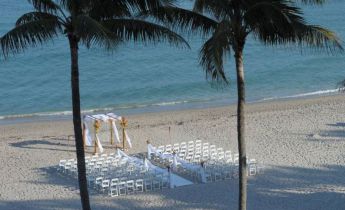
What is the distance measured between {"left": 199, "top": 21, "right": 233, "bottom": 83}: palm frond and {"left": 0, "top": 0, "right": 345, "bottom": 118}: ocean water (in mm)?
22825

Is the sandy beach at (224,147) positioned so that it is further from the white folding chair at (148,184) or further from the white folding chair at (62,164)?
the white folding chair at (148,184)

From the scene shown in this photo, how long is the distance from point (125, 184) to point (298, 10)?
812 cm

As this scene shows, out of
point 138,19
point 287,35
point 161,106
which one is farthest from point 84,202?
point 161,106

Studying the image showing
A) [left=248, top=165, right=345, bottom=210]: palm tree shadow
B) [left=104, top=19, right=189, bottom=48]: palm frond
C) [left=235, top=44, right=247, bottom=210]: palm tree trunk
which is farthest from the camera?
[left=248, top=165, right=345, bottom=210]: palm tree shadow

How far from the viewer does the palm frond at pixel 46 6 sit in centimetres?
1204

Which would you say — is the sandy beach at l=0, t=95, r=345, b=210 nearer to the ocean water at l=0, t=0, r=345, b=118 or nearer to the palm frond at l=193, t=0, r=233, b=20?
the ocean water at l=0, t=0, r=345, b=118

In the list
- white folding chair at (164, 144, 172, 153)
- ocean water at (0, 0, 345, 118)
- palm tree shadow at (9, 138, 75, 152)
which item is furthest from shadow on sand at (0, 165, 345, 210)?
ocean water at (0, 0, 345, 118)

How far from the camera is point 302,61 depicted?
46.6 metres

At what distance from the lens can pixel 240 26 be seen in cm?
1234

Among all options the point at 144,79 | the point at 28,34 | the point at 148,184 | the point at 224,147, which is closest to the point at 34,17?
the point at 28,34

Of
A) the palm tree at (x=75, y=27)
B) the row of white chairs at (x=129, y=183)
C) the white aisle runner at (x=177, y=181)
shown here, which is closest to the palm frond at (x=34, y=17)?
the palm tree at (x=75, y=27)

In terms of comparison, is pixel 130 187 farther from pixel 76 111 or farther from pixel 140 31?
pixel 140 31

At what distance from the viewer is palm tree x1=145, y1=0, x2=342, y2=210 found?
38.3 ft

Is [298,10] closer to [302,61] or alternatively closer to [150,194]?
[150,194]
